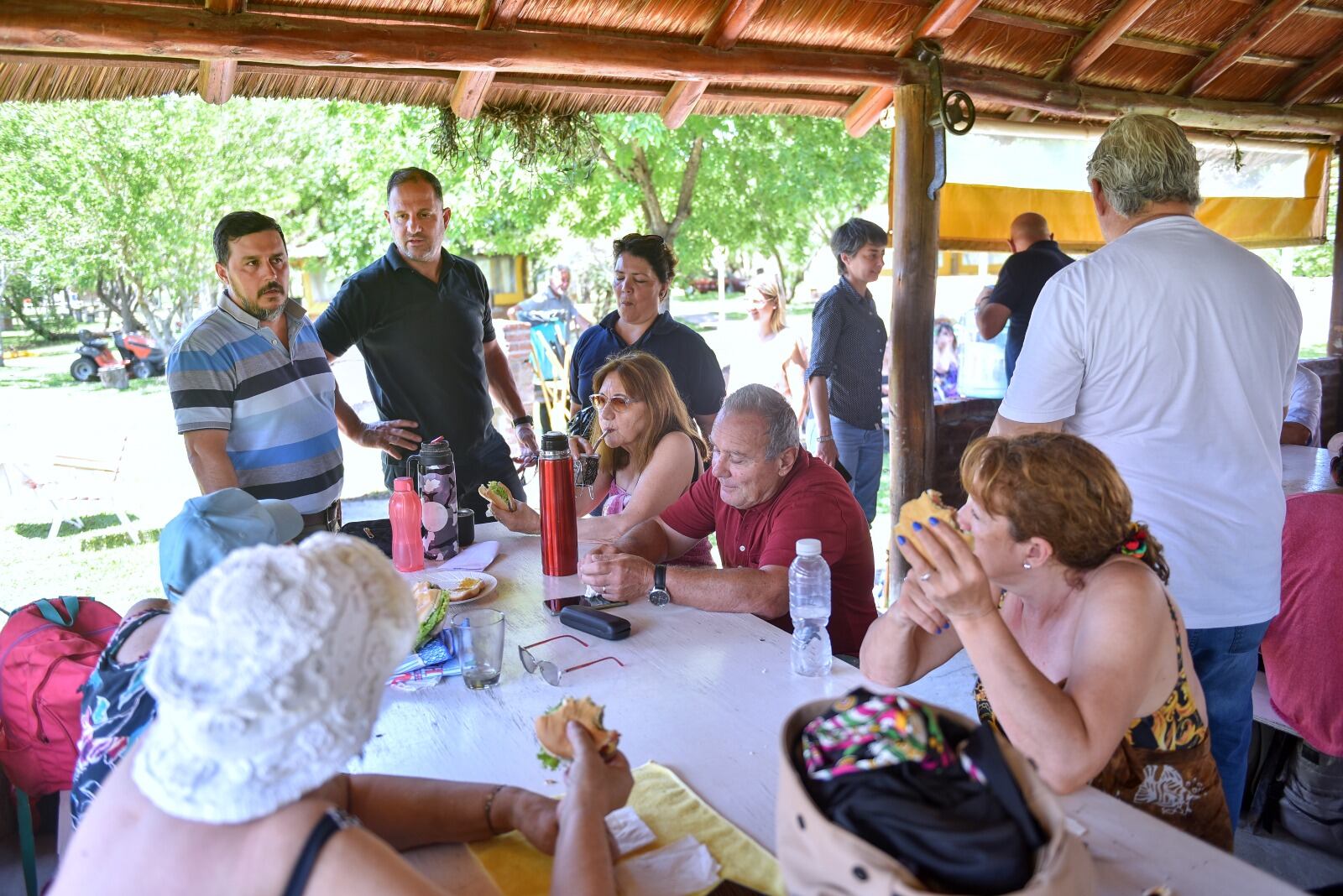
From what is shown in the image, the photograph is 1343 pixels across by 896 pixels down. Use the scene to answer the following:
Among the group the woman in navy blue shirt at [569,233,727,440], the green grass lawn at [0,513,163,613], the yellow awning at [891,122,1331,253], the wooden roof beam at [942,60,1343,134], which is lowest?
the green grass lawn at [0,513,163,613]

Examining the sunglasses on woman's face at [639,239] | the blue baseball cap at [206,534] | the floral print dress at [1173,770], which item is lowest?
the floral print dress at [1173,770]

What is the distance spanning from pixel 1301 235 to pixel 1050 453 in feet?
23.9

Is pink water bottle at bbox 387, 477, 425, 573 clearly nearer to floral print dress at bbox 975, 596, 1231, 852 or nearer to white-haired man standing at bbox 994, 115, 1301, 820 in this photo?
white-haired man standing at bbox 994, 115, 1301, 820

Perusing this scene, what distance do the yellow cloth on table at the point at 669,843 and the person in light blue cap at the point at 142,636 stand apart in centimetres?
61

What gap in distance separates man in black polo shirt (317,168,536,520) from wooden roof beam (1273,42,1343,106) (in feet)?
17.9

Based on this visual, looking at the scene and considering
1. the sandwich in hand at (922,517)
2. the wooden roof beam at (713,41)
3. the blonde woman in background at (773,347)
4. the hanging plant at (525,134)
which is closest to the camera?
the sandwich in hand at (922,517)

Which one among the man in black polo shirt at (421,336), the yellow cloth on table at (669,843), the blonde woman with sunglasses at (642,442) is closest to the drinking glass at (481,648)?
the yellow cloth on table at (669,843)

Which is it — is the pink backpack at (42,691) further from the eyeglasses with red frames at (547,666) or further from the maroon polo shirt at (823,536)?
the maroon polo shirt at (823,536)

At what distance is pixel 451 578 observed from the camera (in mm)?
2748

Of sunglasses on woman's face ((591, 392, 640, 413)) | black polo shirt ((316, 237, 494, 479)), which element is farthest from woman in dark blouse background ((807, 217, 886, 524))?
sunglasses on woman's face ((591, 392, 640, 413))

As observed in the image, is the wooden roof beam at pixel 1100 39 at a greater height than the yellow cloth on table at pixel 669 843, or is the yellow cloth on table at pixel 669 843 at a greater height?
the wooden roof beam at pixel 1100 39

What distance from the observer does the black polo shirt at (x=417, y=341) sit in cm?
412

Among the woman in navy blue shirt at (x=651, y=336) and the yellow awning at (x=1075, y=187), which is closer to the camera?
the woman in navy blue shirt at (x=651, y=336)

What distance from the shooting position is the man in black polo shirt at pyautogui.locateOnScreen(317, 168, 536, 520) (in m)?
4.09
